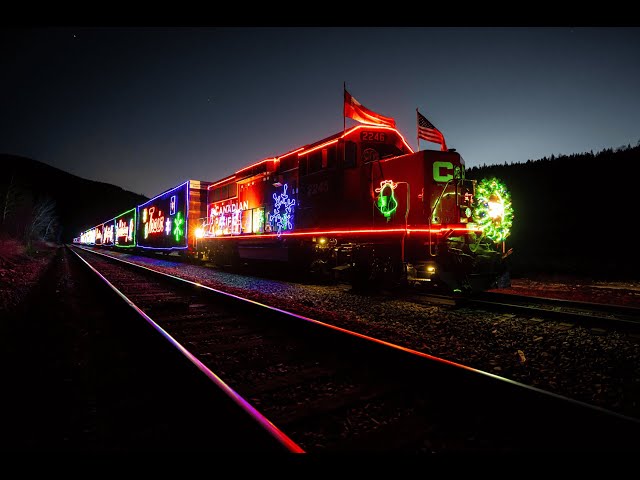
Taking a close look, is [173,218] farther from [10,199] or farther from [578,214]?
[10,199]

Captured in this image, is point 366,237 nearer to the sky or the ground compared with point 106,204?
nearer to the ground

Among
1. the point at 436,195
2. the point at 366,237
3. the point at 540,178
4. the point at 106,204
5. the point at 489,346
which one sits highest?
the point at 106,204

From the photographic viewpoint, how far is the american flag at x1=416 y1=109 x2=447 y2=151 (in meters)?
8.76

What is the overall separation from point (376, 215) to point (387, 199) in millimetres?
442

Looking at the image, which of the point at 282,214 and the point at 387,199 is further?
the point at 282,214

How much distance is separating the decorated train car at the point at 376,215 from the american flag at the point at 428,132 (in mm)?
560

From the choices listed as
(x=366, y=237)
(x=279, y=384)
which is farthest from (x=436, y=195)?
(x=279, y=384)

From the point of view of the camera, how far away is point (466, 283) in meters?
7.00

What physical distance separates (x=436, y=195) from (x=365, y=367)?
4.81m

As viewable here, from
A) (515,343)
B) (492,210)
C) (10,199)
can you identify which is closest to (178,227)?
(492,210)

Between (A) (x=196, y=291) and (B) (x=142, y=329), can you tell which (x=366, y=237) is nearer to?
(A) (x=196, y=291)

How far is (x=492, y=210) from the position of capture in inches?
290

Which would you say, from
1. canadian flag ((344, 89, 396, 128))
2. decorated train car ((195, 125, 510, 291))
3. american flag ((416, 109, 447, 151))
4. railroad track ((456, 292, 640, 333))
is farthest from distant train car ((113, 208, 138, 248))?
railroad track ((456, 292, 640, 333))

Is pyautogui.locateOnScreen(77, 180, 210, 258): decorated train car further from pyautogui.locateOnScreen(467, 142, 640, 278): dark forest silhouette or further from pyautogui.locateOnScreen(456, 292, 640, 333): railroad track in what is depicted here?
pyautogui.locateOnScreen(467, 142, 640, 278): dark forest silhouette
